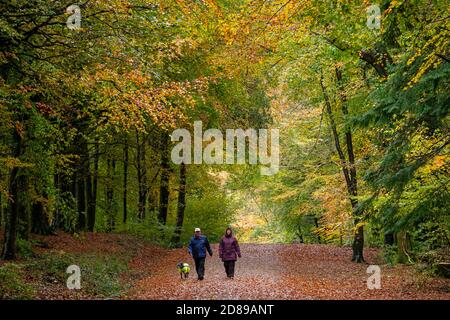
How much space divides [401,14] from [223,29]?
430 centimetres

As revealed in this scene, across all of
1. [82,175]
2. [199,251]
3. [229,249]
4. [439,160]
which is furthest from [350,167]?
[82,175]

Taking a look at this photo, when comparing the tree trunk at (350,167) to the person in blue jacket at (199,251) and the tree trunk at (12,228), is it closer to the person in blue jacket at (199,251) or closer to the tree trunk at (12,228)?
the person in blue jacket at (199,251)

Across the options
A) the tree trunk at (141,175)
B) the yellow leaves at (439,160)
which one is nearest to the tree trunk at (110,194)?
the tree trunk at (141,175)

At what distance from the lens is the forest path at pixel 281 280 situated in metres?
12.6

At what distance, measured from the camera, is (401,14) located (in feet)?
36.0

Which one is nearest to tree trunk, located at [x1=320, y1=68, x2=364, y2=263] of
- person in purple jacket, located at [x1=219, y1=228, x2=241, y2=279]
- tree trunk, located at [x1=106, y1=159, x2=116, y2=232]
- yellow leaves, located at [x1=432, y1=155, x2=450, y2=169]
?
person in purple jacket, located at [x1=219, y1=228, x2=241, y2=279]

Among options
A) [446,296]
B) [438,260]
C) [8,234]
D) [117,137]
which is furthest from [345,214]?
[8,234]

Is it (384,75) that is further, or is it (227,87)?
(227,87)

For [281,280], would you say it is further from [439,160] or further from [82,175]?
[82,175]

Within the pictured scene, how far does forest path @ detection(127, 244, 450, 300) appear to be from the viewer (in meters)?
12.6

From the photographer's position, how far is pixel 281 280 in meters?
15.7

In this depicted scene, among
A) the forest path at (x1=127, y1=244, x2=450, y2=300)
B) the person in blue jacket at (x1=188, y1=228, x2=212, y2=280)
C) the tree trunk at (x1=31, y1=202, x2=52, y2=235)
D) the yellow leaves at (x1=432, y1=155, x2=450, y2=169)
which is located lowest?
the forest path at (x1=127, y1=244, x2=450, y2=300)

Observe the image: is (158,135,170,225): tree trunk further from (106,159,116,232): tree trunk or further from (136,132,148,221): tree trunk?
(106,159,116,232): tree trunk
